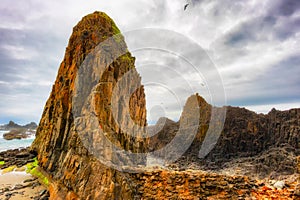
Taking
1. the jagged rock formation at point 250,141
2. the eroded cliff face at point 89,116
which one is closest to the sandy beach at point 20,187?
the eroded cliff face at point 89,116

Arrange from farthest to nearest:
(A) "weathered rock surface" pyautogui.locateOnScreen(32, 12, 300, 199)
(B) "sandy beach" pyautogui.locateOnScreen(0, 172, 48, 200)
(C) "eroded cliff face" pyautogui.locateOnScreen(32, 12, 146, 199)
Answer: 1. (B) "sandy beach" pyautogui.locateOnScreen(0, 172, 48, 200)
2. (A) "weathered rock surface" pyautogui.locateOnScreen(32, 12, 300, 199)
3. (C) "eroded cliff face" pyautogui.locateOnScreen(32, 12, 146, 199)

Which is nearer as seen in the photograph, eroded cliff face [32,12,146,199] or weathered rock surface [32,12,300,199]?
eroded cliff face [32,12,146,199]

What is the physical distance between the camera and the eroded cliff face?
26.2 ft

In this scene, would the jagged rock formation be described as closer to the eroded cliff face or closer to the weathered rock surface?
the weathered rock surface

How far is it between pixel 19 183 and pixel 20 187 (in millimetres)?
750

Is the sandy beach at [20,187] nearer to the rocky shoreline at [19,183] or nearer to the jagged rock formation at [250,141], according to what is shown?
the rocky shoreline at [19,183]

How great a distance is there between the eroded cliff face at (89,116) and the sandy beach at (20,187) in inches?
31.7

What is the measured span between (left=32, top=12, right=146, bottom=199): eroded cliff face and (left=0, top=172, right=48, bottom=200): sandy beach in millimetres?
805

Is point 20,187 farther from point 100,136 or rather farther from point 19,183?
point 100,136

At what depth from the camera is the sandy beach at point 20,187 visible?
9.30m

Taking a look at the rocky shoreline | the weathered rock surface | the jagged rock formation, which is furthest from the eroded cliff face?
the jagged rock formation

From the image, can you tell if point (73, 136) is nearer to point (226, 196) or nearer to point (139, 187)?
point (139, 187)

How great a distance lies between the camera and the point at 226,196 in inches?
347

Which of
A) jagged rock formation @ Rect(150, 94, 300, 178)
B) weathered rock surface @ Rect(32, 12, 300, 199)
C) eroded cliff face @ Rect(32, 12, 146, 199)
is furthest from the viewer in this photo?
jagged rock formation @ Rect(150, 94, 300, 178)
